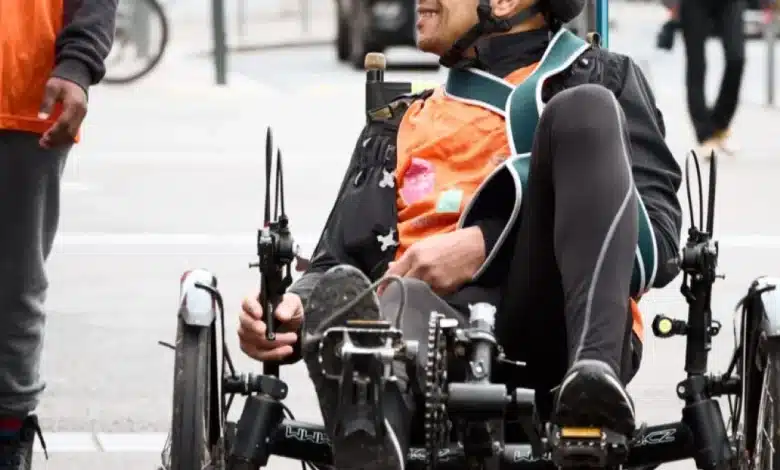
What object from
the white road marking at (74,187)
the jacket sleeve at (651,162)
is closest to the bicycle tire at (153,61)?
the white road marking at (74,187)

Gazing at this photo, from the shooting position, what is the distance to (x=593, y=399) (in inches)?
150

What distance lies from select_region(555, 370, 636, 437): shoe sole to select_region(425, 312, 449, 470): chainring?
0.23 meters

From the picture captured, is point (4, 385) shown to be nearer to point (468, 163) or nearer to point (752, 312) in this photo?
point (468, 163)

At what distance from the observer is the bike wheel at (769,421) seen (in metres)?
4.08

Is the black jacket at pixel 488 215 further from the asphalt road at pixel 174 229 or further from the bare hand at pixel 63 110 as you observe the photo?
the asphalt road at pixel 174 229

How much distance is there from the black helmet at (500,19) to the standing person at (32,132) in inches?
32.3

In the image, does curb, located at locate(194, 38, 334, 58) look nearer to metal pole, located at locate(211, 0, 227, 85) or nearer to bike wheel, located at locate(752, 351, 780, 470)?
metal pole, located at locate(211, 0, 227, 85)

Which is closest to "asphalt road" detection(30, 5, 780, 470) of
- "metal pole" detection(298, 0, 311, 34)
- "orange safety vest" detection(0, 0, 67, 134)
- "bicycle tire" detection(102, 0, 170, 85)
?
"bicycle tire" detection(102, 0, 170, 85)

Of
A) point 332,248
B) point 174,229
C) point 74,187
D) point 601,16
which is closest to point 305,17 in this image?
point 74,187

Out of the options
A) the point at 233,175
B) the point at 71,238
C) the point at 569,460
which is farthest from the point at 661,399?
the point at 233,175

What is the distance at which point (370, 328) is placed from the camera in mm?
3854

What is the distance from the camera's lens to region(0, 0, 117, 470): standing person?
15.9 ft

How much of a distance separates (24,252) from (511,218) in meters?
1.21

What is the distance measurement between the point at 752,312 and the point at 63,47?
1659 millimetres
